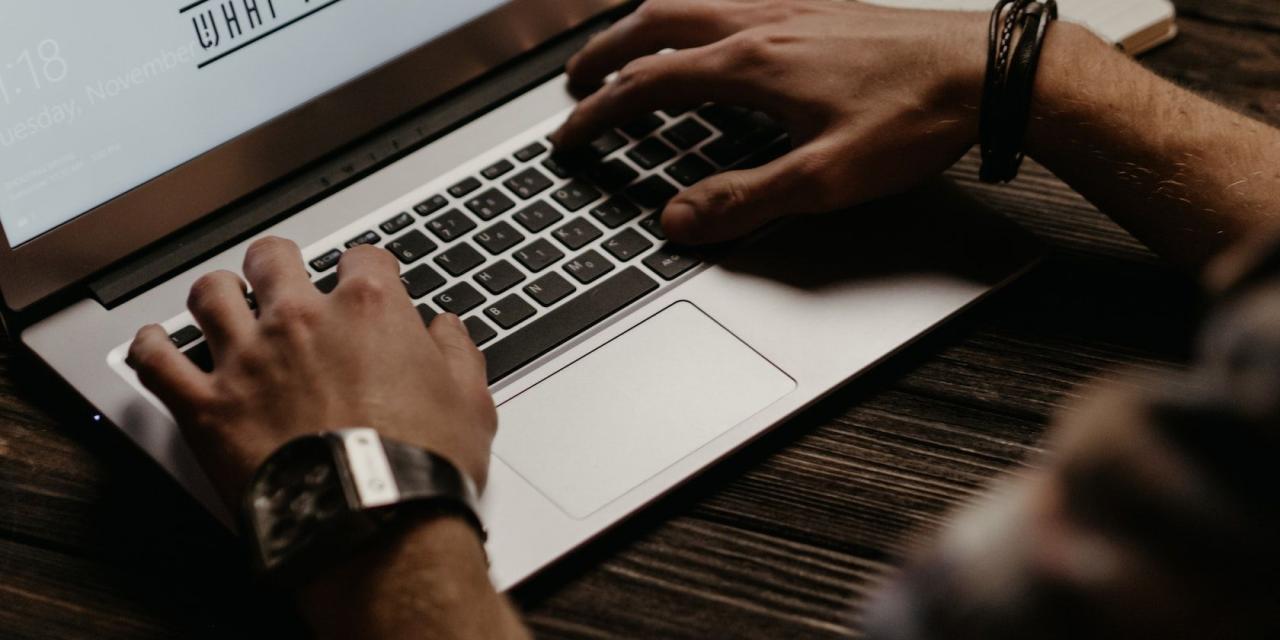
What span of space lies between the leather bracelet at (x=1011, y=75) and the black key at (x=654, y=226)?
213 millimetres

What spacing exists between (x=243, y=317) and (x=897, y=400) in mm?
358

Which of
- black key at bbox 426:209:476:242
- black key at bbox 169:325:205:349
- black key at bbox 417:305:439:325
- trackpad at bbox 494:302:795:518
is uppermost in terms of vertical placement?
black key at bbox 426:209:476:242

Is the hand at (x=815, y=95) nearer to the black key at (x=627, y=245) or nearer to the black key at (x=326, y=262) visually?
the black key at (x=627, y=245)

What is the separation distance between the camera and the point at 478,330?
0.65 meters

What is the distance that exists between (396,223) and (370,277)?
11 centimetres

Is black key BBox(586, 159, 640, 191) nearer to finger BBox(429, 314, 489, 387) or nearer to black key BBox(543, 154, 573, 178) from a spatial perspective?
black key BBox(543, 154, 573, 178)

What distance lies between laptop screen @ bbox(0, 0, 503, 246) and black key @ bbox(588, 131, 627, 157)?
0.52 ft

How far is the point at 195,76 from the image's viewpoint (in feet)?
2.17

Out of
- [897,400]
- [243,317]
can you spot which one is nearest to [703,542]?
[897,400]

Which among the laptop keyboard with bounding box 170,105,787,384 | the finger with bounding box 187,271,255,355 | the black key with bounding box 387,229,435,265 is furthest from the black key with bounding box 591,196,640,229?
the finger with bounding box 187,271,255,355

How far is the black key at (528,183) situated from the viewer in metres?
0.74

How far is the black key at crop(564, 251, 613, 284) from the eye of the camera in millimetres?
686

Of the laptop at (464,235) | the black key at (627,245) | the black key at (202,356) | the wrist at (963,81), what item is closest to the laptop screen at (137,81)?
the laptop at (464,235)

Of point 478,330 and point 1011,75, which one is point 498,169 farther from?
point 1011,75
